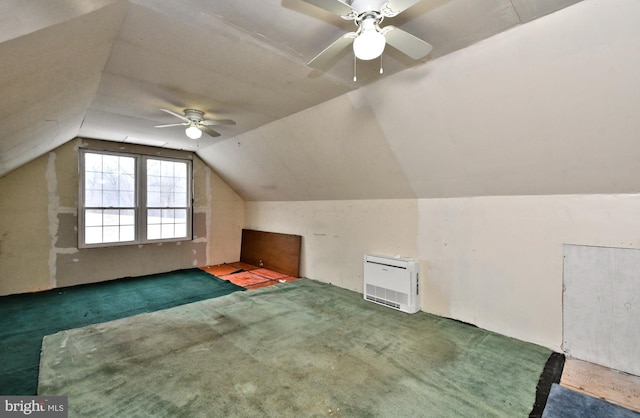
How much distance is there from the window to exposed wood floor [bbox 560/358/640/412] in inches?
230

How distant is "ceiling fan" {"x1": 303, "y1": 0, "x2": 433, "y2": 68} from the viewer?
1430 millimetres

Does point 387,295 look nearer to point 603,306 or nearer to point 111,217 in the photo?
point 603,306

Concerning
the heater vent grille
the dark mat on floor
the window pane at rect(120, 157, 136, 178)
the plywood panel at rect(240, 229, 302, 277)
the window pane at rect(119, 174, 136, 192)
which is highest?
the window pane at rect(120, 157, 136, 178)

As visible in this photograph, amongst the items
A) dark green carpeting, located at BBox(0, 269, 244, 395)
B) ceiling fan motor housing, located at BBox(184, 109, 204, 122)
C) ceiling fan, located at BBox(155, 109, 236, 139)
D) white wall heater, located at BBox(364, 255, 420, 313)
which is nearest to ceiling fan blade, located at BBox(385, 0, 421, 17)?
ceiling fan, located at BBox(155, 109, 236, 139)

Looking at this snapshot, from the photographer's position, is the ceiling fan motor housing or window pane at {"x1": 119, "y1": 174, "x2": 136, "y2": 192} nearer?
the ceiling fan motor housing

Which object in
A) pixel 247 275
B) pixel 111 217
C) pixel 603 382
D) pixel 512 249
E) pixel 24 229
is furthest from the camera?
pixel 247 275

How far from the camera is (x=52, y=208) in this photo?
14.7 ft

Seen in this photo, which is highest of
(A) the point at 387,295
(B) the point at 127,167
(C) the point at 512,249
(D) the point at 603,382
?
(B) the point at 127,167

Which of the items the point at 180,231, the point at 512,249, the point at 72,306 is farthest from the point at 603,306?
the point at 180,231

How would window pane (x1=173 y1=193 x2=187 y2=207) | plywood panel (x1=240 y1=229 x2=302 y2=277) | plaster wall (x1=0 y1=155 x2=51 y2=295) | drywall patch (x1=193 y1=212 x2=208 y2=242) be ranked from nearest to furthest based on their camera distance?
plaster wall (x1=0 y1=155 x2=51 y2=295) → plywood panel (x1=240 y1=229 x2=302 y2=277) → window pane (x1=173 y1=193 x2=187 y2=207) → drywall patch (x1=193 y1=212 x2=208 y2=242)

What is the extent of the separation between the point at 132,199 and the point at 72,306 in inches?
79.1

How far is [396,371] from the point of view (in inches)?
90.6

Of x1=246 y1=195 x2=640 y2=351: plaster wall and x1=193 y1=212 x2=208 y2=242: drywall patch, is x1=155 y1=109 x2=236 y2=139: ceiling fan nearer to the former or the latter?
x1=246 y1=195 x2=640 y2=351: plaster wall

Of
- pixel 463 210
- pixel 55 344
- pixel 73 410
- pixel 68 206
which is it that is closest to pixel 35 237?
pixel 68 206
